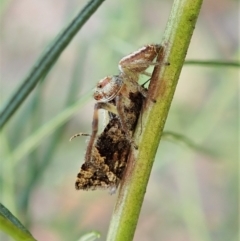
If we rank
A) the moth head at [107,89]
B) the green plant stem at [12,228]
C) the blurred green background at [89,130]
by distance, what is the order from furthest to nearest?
the blurred green background at [89,130] < the moth head at [107,89] < the green plant stem at [12,228]

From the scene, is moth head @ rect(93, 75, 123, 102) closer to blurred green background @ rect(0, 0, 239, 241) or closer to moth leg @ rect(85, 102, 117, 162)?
moth leg @ rect(85, 102, 117, 162)

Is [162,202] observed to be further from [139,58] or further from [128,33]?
[139,58]

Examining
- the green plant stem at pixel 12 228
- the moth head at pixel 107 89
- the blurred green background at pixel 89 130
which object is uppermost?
the blurred green background at pixel 89 130

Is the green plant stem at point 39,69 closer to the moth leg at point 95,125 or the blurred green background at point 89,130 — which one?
the moth leg at point 95,125

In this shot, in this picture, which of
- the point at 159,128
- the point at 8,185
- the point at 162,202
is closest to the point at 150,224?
the point at 162,202

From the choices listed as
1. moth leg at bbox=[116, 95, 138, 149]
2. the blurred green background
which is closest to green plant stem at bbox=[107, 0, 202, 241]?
moth leg at bbox=[116, 95, 138, 149]

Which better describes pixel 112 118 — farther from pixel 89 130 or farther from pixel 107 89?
pixel 89 130

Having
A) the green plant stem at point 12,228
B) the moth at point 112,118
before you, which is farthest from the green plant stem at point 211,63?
the green plant stem at point 12,228
